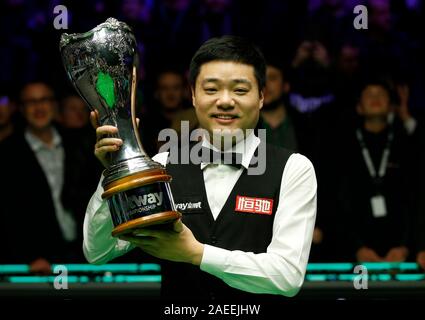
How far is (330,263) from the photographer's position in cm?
397

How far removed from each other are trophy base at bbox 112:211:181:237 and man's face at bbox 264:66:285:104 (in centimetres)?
223

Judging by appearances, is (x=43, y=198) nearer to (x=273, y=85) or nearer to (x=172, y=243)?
(x=273, y=85)

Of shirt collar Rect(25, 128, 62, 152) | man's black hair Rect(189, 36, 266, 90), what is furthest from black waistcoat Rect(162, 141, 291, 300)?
shirt collar Rect(25, 128, 62, 152)

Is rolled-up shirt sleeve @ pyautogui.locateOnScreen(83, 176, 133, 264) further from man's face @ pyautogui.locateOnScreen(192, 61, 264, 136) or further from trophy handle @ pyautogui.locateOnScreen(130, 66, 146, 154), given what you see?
man's face @ pyautogui.locateOnScreen(192, 61, 264, 136)

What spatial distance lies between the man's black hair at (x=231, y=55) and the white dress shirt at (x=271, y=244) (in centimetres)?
25

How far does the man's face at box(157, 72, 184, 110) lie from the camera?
430cm

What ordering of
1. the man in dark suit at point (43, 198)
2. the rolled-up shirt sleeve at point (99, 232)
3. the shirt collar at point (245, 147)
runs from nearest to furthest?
the rolled-up shirt sleeve at point (99, 232) → the shirt collar at point (245, 147) → the man in dark suit at point (43, 198)

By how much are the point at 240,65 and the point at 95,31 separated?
1.25 feet

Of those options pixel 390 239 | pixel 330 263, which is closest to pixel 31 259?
pixel 330 263

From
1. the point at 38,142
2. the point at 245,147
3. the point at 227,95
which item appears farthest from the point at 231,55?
the point at 38,142

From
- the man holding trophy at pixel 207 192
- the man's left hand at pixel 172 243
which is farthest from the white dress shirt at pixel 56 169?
the man's left hand at pixel 172 243

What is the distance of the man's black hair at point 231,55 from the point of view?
2328 millimetres

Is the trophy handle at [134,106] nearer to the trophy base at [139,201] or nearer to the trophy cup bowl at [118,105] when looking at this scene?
the trophy cup bowl at [118,105]
